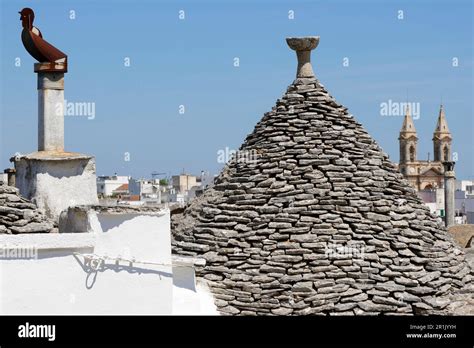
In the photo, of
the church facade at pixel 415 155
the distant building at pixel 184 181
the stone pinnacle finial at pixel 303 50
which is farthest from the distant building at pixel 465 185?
the stone pinnacle finial at pixel 303 50

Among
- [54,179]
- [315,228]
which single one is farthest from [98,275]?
[315,228]

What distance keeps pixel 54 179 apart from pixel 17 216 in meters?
2.32

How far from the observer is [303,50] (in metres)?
14.9

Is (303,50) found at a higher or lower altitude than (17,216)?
higher

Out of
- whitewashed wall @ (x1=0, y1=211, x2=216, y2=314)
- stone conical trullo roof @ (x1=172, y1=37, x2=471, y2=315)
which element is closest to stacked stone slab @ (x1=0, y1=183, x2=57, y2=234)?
whitewashed wall @ (x1=0, y1=211, x2=216, y2=314)

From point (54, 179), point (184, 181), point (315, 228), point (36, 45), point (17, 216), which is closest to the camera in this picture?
point (17, 216)

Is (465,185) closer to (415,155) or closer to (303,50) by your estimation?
(415,155)

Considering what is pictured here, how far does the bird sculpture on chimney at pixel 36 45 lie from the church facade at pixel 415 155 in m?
91.5
